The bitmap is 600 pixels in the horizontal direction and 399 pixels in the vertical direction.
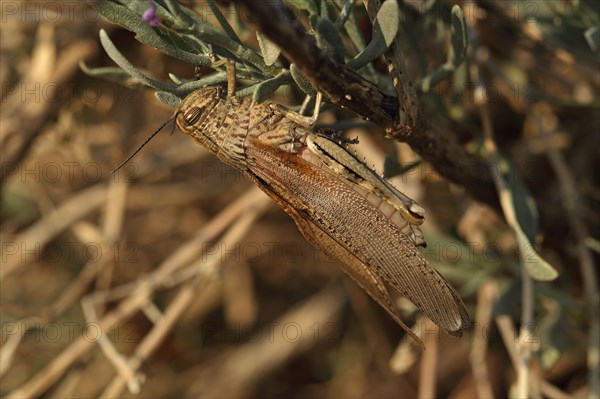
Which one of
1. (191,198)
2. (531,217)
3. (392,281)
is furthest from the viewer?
(191,198)

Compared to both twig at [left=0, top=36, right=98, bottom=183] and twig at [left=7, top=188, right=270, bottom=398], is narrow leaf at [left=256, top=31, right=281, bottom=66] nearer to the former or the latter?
twig at [left=7, top=188, right=270, bottom=398]

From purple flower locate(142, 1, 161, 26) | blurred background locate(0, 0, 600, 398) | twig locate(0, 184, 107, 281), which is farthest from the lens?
twig locate(0, 184, 107, 281)

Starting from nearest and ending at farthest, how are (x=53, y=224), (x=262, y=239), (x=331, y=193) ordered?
1. (x=331, y=193)
2. (x=53, y=224)
3. (x=262, y=239)

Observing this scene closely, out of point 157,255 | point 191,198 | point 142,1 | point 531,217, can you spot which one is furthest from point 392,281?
point 157,255

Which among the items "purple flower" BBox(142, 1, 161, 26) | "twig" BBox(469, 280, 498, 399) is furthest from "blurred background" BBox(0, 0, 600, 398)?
"purple flower" BBox(142, 1, 161, 26)

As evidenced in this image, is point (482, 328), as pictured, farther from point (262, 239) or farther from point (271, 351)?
point (262, 239)

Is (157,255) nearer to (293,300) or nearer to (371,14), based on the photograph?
(293,300)

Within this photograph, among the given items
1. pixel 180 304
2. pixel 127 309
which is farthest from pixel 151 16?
pixel 127 309
